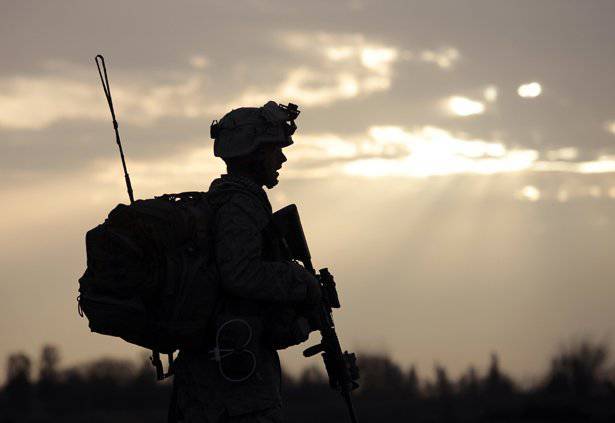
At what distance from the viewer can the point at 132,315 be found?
931cm

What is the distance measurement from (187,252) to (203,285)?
0.29 meters

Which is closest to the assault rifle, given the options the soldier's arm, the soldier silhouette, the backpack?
the soldier silhouette

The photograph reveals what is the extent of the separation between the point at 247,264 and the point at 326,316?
1.38 metres

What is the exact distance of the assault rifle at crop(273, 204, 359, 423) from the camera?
1062 cm

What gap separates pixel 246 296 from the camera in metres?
9.70

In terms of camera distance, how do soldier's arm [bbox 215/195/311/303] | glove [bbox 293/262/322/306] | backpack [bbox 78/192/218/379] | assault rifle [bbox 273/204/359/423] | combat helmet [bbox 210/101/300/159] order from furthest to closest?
1. assault rifle [bbox 273/204/359/423]
2. combat helmet [bbox 210/101/300/159]
3. glove [bbox 293/262/322/306]
4. soldier's arm [bbox 215/195/311/303]
5. backpack [bbox 78/192/218/379]

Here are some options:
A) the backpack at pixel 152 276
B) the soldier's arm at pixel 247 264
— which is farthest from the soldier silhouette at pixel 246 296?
the backpack at pixel 152 276

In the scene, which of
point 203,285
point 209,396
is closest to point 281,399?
point 209,396

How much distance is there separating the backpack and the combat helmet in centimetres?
82

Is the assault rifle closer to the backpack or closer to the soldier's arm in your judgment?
the soldier's arm

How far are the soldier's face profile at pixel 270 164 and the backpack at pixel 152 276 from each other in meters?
0.85

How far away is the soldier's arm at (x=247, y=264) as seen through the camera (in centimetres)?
967

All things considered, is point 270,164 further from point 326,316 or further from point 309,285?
point 326,316

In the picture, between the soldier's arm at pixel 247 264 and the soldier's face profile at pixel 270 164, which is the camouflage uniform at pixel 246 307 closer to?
the soldier's arm at pixel 247 264
